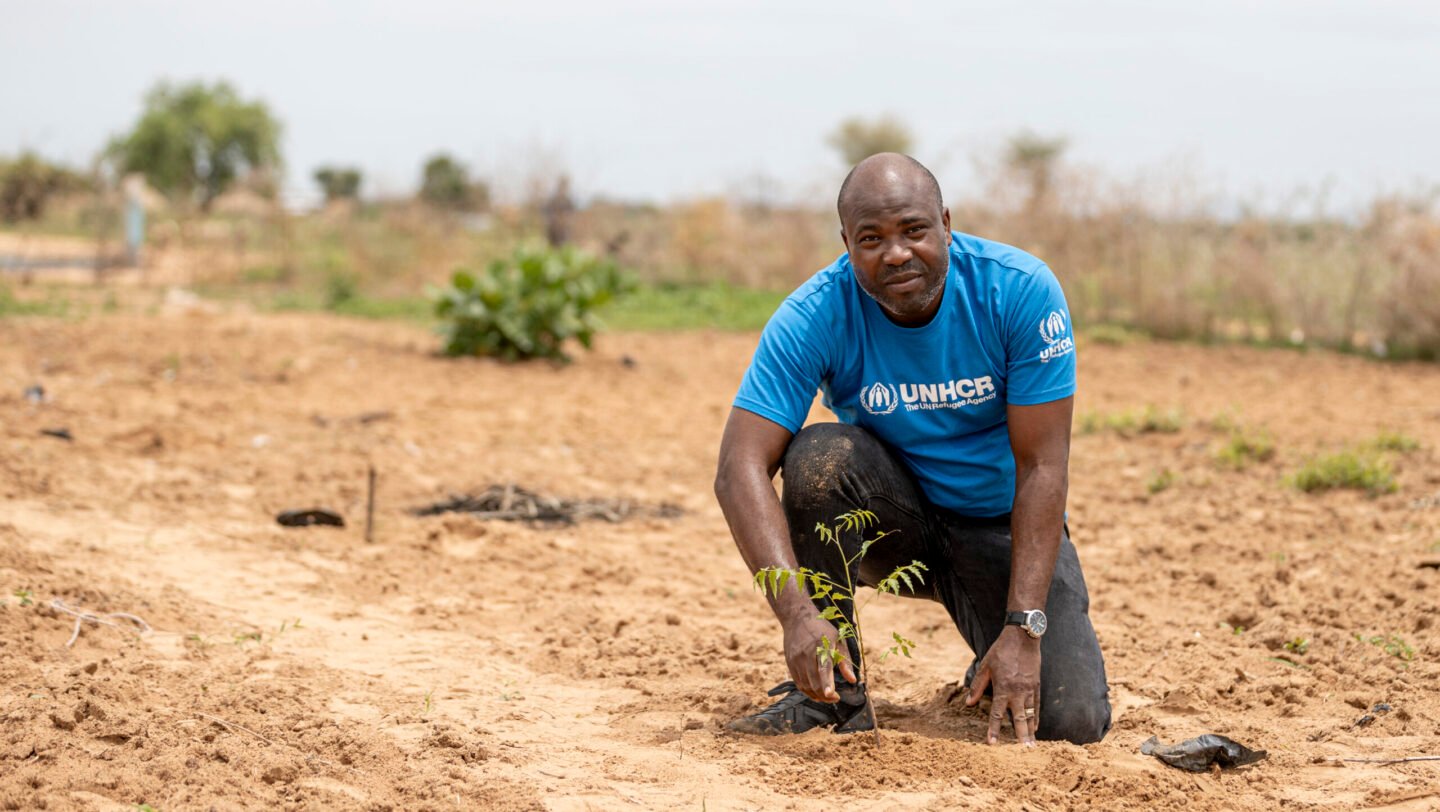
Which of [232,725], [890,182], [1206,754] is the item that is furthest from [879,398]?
[232,725]

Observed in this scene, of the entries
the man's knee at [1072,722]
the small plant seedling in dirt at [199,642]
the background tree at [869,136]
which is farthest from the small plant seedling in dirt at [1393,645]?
the background tree at [869,136]

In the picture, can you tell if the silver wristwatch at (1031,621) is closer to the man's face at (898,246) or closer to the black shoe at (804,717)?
the black shoe at (804,717)

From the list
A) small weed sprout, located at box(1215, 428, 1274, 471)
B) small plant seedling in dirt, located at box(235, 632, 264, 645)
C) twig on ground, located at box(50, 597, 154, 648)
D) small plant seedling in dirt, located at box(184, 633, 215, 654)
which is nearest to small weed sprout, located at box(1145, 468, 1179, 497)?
small weed sprout, located at box(1215, 428, 1274, 471)

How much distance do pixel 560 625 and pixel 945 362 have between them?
72.9 inches

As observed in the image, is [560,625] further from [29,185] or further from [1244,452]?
[29,185]

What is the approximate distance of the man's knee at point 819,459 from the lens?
3.41m

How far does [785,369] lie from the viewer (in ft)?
11.1

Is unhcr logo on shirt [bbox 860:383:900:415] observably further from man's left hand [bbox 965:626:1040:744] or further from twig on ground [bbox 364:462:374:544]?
twig on ground [bbox 364:462:374:544]

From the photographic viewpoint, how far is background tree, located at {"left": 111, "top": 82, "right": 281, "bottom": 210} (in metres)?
42.3

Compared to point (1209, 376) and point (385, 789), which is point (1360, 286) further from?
point (385, 789)

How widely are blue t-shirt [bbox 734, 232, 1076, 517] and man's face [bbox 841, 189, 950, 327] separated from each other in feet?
0.40

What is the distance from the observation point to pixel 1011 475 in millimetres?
3572

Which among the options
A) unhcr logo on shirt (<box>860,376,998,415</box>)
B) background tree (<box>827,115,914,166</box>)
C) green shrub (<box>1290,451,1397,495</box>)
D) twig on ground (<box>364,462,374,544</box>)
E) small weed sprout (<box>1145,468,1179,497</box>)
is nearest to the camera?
unhcr logo on shirt (<box>860,376,998,415</box>)

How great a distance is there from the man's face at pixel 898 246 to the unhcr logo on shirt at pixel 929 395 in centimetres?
23
